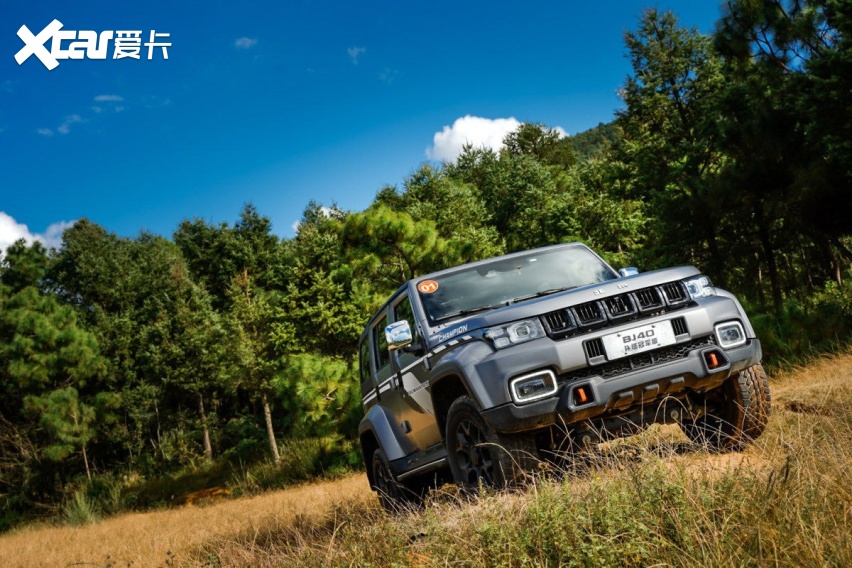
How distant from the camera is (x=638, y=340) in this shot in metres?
4.64

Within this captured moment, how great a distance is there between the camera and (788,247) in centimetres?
2617

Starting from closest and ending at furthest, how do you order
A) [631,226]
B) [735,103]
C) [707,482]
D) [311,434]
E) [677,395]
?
[707,482]
[677,395]
[735,103]
[311,434]
[631,226]

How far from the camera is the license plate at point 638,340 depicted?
459 cm

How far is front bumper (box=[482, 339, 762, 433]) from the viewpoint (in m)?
4.45

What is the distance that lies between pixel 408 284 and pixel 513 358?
1.92m

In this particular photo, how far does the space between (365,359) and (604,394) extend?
12.3 feet

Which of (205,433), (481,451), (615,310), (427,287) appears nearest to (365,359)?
(427,287)

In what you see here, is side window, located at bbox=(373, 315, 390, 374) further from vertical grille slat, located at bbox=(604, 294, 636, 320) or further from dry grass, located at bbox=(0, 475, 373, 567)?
vertical grille slat, located at bbox=(604, 294, 636, 320)

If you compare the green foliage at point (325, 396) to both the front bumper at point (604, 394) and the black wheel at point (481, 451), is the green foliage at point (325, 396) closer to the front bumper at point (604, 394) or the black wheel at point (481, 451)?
the black wheel at point (481, 451)

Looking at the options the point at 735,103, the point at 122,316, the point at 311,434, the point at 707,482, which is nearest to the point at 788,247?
the point at 735,103

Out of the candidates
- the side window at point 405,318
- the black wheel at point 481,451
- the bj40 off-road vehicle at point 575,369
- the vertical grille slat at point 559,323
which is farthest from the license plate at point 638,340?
the side window at point 405,318

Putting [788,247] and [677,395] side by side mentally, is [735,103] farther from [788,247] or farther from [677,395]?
[677,395]

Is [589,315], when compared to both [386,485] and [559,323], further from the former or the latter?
[386,485]

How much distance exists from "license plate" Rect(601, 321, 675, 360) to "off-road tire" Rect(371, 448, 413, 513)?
8.10ft
